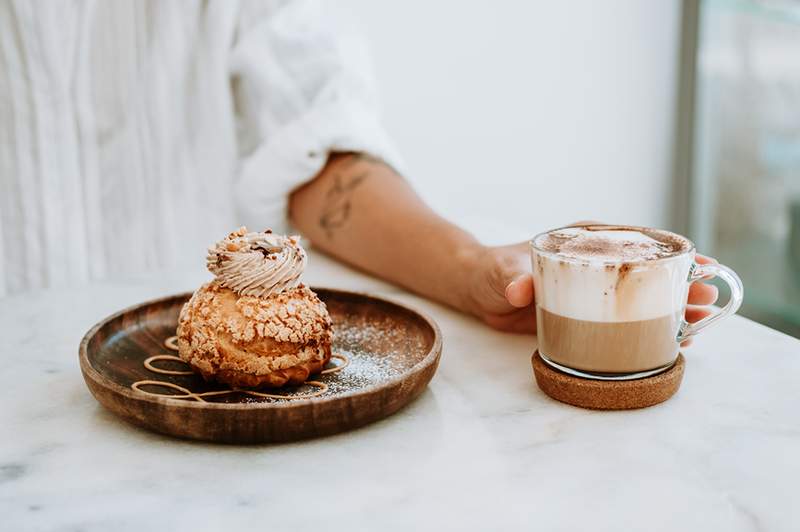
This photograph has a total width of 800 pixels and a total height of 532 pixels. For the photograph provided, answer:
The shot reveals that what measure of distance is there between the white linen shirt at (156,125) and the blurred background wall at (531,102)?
2.34 feet

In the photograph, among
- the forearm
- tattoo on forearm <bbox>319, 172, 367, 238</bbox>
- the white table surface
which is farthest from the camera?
tattoo on forearm <bbox>319, 172, 367, 238</bbox>

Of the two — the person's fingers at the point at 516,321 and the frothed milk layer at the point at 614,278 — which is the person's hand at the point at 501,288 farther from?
the frothed milk layer at the point at 614,278

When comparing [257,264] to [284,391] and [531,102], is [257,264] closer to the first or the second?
[284,391]

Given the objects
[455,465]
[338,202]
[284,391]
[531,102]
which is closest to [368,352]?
[284,391]

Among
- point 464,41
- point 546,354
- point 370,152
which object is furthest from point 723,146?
point 546,354

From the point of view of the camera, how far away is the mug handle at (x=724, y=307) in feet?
2.80

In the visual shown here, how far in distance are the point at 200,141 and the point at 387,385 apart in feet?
3.33

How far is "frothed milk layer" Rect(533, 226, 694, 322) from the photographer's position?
2.64ft

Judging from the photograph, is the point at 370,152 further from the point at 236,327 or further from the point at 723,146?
the point at 723,146

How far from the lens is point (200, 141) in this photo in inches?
64.5

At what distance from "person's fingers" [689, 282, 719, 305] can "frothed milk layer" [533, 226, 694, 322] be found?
0.13 meters

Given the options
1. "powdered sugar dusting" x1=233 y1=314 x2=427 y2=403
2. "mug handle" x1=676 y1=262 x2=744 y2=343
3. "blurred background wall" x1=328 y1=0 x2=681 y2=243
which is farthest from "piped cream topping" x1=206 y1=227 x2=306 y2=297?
"blurred background wall" x1=328 y1=0 x2=681 y2=243

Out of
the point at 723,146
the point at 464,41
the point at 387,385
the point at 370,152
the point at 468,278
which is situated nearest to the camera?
the point at 387,385

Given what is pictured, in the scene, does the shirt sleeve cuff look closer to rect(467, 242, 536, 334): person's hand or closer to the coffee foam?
rect(467, 242, 536, 334): person's hand
